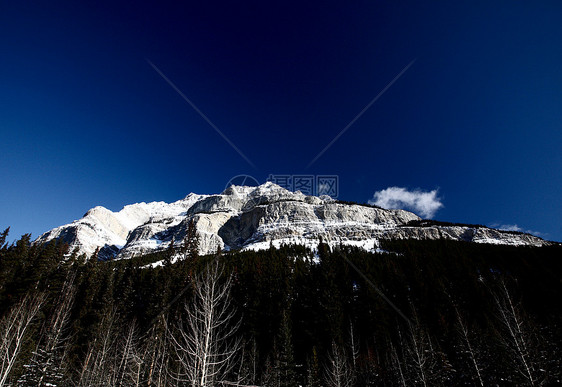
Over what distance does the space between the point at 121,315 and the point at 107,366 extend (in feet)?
47.0

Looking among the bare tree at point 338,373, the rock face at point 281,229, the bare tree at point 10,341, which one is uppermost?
the rock face at point 281,229

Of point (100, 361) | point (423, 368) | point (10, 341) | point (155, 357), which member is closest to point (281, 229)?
point (155, 357)

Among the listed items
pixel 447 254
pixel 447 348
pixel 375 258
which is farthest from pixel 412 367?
pixel 447 254

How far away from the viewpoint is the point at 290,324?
36.0 meters

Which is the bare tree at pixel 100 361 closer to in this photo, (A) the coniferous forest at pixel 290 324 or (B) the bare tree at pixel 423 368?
(A) the coniferous forest at pixel 290 324

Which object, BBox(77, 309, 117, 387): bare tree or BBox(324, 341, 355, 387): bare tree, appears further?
BBox(77, 309, 117, 387): bare tree

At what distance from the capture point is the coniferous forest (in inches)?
785

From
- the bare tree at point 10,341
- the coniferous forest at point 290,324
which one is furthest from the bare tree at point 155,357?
the bare tree at point 10,341

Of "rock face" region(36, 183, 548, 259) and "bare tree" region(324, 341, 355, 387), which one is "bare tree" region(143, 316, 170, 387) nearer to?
"bare tree" region(324, 341, 355, 387)

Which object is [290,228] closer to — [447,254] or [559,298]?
[447,254]

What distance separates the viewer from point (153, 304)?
121 feet

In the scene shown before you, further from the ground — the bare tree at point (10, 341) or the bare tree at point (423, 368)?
the bare tree at point (10, 341)

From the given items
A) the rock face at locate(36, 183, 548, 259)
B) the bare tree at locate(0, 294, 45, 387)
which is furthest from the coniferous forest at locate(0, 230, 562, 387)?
the rock face at locate(36, 183, 548, 259)

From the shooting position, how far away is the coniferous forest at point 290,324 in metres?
19.9
